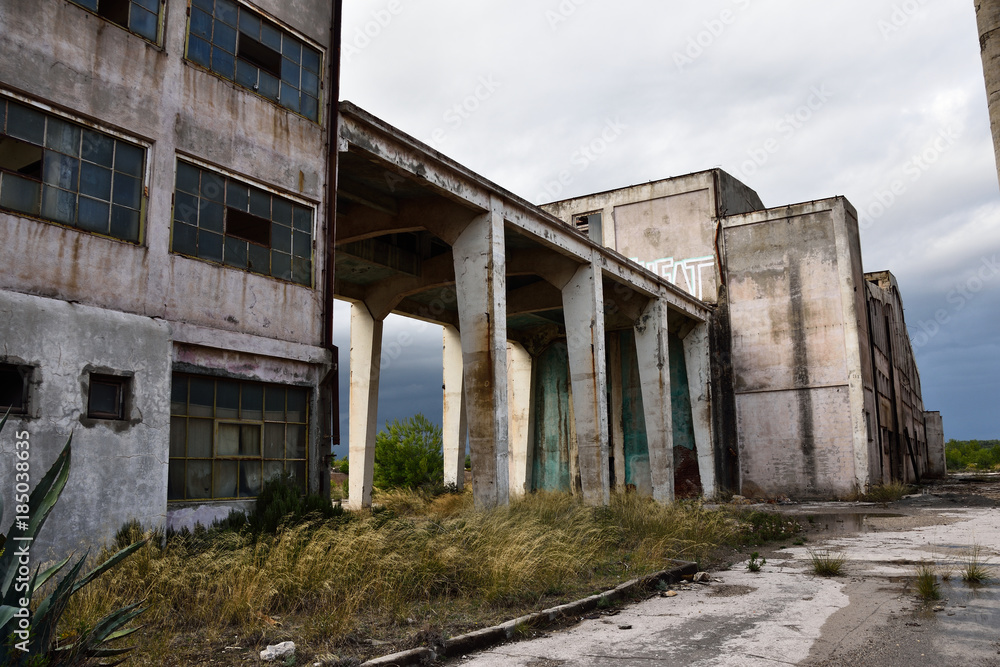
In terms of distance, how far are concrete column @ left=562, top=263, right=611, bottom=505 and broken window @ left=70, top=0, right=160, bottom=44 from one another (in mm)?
11620

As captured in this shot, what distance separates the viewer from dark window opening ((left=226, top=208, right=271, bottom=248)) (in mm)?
10195

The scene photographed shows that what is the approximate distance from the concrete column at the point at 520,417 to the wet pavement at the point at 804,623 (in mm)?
16949

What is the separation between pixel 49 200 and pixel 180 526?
4122 mm

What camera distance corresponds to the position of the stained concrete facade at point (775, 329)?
23938 millimetres

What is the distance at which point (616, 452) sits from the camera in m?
27.2

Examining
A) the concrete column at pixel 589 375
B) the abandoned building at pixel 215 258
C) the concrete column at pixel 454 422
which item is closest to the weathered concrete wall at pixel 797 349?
the abandoned building at pixel 215 258

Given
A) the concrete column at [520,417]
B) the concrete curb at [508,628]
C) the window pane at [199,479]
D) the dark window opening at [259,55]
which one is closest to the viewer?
the concrete curb at [508,628]

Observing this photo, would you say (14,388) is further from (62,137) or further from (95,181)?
(62,137)

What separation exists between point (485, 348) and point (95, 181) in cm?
775

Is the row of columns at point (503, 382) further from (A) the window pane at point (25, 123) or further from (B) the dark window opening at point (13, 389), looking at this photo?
(B) the dark window opening at point (13, 389)

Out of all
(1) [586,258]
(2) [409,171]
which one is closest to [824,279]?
(1) [586,258]

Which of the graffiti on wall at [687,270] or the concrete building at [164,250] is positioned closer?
the concrete building at [164,250]

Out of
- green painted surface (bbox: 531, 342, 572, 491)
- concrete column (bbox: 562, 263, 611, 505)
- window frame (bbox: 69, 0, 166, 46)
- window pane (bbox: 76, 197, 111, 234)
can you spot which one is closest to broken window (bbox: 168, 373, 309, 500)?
window pane (bbox: 76, 197, 111, 234)

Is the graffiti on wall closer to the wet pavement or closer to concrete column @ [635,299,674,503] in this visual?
concrete column @ [635,299,674,503]
